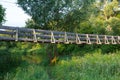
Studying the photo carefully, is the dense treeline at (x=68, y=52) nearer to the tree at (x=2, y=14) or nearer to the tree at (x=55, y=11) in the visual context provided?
the tree at (x=55, y=11)

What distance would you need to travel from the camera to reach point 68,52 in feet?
105

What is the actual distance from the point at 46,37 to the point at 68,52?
1396 centimetres

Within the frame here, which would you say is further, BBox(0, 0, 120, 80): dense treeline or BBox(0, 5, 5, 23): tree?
BBox(0, 5, 5, 23): tree

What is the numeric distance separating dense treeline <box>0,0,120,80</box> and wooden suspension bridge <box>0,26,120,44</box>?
1.14 meters

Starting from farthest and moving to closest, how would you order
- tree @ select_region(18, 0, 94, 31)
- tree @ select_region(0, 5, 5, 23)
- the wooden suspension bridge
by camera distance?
tree @ select_region(18, 0, 94, 31)
tree @ select_region(0, 5, 5, 23)
the wooden suspension bridge

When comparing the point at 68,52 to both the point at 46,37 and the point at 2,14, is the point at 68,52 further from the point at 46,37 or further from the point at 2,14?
the point at 46,37

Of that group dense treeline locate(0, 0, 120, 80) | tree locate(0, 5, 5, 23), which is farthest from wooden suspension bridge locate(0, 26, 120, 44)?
tree locate(0, 5, 5, 23)

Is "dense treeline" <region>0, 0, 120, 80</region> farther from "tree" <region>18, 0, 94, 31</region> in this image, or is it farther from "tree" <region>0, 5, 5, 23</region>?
"tree" <region>0, 5, 5, 23</region>

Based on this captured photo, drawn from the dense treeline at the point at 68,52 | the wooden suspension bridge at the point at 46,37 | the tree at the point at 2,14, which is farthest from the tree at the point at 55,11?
the wooden suspension bridge at the point at 46,37

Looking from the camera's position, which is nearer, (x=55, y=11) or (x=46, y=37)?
A: (x=46, y=37)

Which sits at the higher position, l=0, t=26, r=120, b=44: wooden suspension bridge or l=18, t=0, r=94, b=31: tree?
l=18, t=0, r=94, b=31: tree

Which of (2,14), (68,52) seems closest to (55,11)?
(2,14)

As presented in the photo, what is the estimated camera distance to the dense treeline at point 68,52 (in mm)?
13617

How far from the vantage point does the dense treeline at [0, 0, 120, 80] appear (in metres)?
13.6
